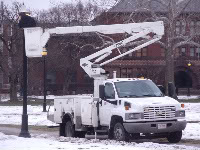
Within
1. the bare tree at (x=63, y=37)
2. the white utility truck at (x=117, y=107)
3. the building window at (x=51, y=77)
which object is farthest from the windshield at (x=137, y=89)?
the building window at (x=51, y=77)

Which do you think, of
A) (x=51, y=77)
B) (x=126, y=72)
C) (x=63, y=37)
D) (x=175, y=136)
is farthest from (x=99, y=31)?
(x=51, y=77)

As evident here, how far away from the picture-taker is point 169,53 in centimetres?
4059

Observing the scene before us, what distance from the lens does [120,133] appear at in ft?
57.3

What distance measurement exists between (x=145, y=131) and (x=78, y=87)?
220 feet

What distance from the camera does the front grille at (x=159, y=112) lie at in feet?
56.3

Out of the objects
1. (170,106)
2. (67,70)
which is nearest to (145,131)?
(170,106)

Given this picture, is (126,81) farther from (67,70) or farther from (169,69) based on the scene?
(67,70)

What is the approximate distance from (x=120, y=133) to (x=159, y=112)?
1.46 m

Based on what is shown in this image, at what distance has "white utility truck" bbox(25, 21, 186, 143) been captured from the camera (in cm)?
1717

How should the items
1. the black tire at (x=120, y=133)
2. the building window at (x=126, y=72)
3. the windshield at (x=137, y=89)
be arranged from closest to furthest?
the black tire at (x=120, y=133) < the windshield at (x=137, y=89) < the building window at (x=126, y=72)

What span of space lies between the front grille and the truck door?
1.55m

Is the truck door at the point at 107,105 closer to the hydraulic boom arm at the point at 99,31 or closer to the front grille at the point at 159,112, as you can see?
the hydraulic boom arm at the point at 99,31

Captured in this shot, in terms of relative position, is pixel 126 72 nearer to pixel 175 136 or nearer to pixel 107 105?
pixel 107 105

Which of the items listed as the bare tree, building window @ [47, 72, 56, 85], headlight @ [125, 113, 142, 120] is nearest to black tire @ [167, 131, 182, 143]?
headlight @ [125, 113, 142, 120]
